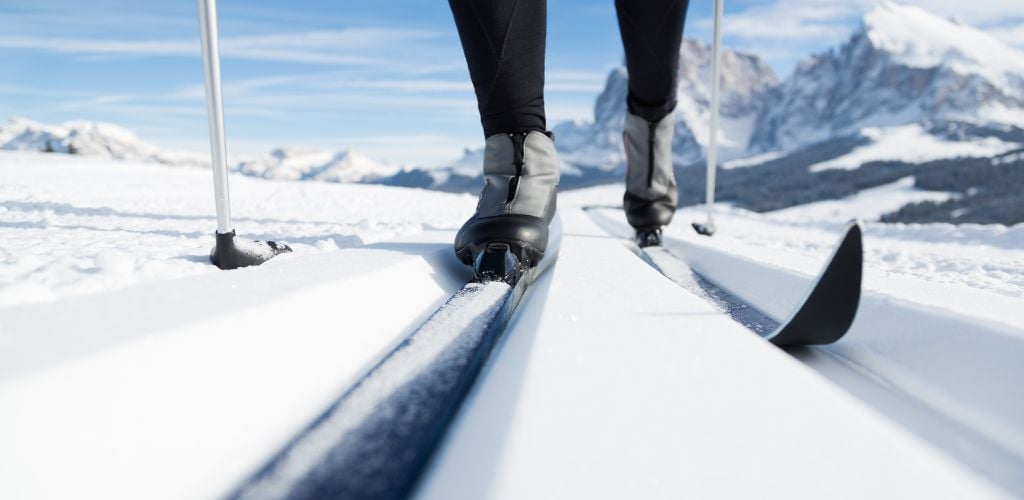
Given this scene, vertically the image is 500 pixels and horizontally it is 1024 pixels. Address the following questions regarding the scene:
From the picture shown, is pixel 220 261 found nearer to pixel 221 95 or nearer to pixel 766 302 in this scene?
pixel 221 95

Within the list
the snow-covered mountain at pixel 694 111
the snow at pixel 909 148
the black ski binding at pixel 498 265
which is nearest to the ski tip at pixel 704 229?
the black ski binding at pixel 498 265

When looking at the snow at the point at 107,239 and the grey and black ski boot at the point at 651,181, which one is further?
the grey and black ski boot at the point at 651,181

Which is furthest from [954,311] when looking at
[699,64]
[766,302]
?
[699,64]

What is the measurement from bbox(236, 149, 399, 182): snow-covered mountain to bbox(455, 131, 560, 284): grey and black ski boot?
174755mm

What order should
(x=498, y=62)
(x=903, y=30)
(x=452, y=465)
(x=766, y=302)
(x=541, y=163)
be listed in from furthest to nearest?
1. (x=903, y=30)
2. (x=541, y=163)
3. (x=498, y=62)
4. (x=766, y=302)
5. (x=452, y=465)

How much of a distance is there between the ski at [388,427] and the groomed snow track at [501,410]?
0.02 meters

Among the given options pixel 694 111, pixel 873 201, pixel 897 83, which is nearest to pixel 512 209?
pixel 873 201

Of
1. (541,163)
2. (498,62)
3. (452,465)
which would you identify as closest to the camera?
(452,465)

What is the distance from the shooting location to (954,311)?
597mm

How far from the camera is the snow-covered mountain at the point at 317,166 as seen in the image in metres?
177

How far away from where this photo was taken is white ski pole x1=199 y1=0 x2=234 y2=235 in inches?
40.7

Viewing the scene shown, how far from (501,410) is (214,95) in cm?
92

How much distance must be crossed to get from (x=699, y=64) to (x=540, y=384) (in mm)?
146258

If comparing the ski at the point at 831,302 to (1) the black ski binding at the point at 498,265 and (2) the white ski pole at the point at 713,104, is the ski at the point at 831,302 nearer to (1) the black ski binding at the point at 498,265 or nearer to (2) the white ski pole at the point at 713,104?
(1) the black ski binding at the point at 498,265
